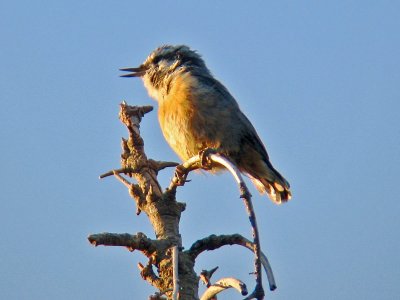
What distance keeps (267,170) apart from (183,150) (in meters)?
0.71

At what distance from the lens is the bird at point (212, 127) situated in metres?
5.79

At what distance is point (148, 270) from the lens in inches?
133

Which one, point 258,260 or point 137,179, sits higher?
point 137,179

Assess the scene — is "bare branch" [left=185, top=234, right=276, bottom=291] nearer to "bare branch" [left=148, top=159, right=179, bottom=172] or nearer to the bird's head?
"bare branch" [left=148, top=159, right=179, bottom=172]

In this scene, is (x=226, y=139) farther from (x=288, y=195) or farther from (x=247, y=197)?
(x=247, y=197)

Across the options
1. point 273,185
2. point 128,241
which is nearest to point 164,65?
point 273,185

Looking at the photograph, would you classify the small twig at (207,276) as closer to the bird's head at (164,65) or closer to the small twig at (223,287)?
the small twig at (223,287)

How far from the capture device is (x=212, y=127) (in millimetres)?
5809

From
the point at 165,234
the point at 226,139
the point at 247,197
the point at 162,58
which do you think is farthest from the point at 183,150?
the point at 247,197

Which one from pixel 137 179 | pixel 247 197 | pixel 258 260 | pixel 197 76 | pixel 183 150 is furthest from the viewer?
pixel 197 76

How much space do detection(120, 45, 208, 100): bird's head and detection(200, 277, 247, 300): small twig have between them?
3.48 m

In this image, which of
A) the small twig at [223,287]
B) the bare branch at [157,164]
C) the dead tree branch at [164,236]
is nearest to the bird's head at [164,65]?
the dead tree branch at [164,236]

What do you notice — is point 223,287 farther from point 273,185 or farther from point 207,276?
point 273,185

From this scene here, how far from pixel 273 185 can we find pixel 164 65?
1539 mm
